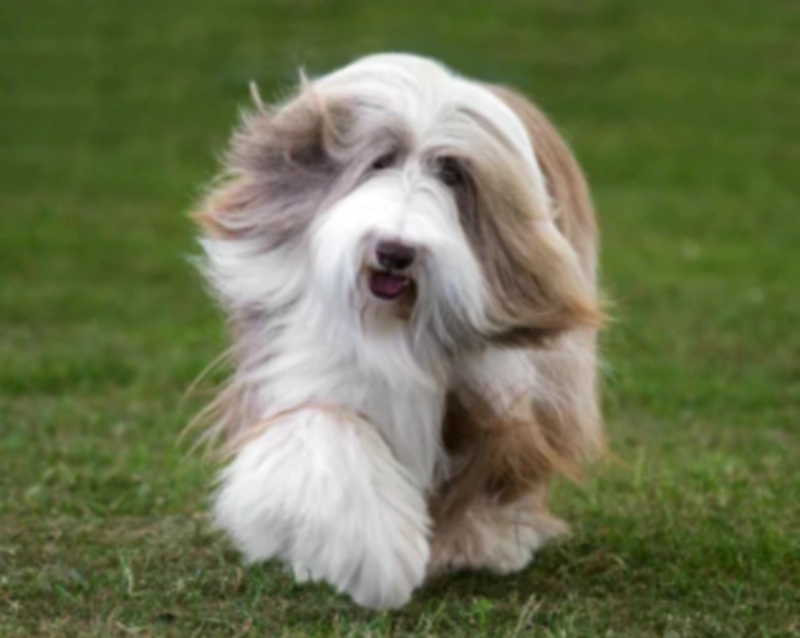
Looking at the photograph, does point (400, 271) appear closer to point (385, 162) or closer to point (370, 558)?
point (385, 162)

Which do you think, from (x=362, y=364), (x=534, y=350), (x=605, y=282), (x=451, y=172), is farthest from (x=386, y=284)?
(x=605, y=282)

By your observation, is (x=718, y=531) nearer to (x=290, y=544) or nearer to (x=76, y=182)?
(x=290, y=544)

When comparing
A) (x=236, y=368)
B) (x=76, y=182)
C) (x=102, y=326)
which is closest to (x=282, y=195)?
(x=236, y=368)

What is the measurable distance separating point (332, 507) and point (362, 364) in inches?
14.0

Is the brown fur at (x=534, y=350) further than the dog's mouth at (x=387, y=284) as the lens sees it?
Yes

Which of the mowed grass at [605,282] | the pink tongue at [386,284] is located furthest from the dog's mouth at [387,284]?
the mowed grass at [605,282]

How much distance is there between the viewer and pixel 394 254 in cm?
455

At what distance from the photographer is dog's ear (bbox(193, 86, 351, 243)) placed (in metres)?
4.97

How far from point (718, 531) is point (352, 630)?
1.72m

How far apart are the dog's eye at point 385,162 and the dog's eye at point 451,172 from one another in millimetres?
107

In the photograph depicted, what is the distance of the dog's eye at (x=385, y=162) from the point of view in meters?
4.83

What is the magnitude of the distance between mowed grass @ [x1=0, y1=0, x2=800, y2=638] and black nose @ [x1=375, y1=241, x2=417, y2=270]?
0.85 meters

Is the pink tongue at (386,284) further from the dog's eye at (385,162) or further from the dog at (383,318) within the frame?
the dog's eye at (385,162)

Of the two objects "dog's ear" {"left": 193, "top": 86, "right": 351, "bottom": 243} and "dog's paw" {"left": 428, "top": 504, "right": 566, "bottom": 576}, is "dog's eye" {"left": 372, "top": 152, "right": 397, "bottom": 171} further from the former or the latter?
"dog's paw" {"left": 428, "top": 504, "right": 566, "bottom": 576}
